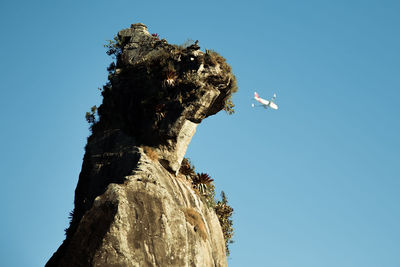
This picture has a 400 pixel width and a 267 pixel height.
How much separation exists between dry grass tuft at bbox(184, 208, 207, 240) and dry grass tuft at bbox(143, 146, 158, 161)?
2574 millimetres

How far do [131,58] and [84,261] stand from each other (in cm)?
1194

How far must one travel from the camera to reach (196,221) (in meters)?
18.2

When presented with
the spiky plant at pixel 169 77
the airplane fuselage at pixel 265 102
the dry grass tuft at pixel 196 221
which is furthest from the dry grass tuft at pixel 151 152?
the airplane fuselage at pixel 265 102

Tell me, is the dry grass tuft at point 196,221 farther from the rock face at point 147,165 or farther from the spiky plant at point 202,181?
the spiky plant at point 202,181

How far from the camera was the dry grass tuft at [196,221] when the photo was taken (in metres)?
17.8

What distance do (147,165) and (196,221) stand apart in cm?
276

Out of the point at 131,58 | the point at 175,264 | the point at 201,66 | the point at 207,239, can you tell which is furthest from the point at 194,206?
the point at 131,58

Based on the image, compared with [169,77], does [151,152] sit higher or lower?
lower

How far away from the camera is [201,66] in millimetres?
21672

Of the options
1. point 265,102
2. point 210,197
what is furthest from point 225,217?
point 265,102

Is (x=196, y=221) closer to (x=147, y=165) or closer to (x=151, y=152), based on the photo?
(x=147, y=165)

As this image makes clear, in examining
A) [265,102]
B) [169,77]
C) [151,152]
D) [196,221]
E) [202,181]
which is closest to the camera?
[196,221]

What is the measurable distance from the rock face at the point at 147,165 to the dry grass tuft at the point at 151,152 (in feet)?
0.19

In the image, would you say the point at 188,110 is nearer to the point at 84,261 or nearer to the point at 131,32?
the point at 131,32
